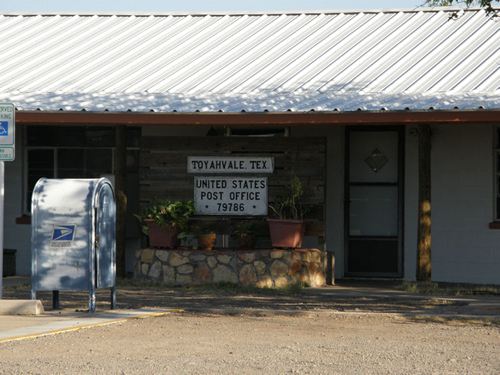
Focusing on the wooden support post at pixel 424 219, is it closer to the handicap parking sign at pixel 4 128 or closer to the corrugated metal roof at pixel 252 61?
the corrugated metal roof at pixel 252 61

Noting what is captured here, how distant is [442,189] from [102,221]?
6586 mm

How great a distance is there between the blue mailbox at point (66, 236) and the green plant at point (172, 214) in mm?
4009

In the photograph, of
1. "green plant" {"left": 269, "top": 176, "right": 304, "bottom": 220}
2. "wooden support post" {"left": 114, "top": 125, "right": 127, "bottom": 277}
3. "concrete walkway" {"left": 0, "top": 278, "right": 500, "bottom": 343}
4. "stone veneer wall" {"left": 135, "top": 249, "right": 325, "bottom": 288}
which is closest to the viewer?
"concrete walkway" {"left": 0, "top": 278, "right": 500, "bottom": 343}

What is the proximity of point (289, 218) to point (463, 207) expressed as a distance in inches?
106

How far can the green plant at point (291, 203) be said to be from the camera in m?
17.6

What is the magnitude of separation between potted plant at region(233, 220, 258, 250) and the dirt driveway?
2087 mm

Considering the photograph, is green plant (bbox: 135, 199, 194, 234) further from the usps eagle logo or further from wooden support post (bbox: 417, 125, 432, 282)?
the usps eagle logo

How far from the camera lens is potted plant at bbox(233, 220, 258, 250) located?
689 inches

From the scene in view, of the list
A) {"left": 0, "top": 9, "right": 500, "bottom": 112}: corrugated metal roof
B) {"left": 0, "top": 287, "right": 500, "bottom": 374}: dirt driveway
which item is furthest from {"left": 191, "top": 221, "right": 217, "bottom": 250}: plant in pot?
{"left": 0, "top": 287, "right": 500, "bottom": 374}: dirt driveway

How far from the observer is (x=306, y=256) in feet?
57.0

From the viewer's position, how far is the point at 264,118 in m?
16.6

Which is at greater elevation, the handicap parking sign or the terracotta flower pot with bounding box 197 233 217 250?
the handicap parking sign

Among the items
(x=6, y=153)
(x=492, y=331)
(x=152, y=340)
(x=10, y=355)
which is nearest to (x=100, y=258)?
(x=6, y=153)

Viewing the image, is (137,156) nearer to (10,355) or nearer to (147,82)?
(147,82)
